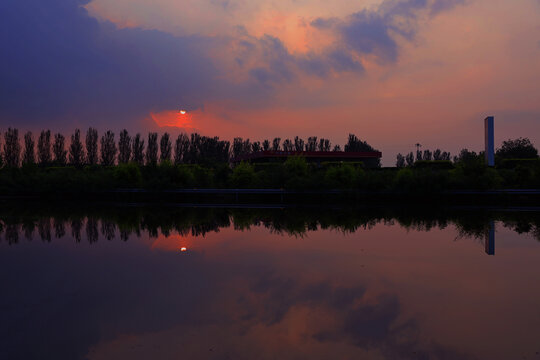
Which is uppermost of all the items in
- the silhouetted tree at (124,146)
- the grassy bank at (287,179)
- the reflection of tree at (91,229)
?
the silhouetted tree at (124,146)

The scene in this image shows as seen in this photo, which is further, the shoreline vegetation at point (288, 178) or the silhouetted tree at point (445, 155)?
the silhouetted tree at point (445, 155)

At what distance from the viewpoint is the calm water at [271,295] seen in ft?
14.5

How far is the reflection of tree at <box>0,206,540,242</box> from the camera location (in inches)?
498

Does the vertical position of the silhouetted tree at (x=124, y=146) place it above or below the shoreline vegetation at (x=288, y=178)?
above

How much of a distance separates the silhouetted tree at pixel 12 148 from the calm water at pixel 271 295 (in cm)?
5294

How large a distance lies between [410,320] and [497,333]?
3.34ft

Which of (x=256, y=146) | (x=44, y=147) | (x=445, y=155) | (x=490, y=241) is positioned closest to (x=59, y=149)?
(x=44, y=147)

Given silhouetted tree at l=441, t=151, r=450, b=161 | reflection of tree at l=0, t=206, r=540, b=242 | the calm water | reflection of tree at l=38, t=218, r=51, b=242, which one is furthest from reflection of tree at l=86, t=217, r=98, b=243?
silhouetted tree at l=441, t=151, r=450, b=161

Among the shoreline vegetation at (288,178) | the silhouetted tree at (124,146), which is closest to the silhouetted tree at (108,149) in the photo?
the silhouetted tree at (124,146)

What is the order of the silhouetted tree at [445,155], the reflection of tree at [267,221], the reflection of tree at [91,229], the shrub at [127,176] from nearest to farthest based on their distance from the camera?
the reflection of tree at [91,229] < the reflection of tree at [267,221] < the shrub at [127,176] < the silhouetted tree at [445,155]

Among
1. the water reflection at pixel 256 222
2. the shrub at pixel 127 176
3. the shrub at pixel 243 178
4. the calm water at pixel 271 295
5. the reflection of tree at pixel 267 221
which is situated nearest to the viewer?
the calm water at pixel 271 295

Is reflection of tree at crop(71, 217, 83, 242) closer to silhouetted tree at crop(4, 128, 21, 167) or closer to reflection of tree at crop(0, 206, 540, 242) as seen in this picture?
reflection of tree at crop(0, 206, 540, 242)

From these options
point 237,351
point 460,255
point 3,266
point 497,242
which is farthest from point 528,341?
point 3,266

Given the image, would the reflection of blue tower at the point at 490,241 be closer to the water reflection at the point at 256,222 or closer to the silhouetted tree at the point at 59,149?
the water reflection at the point at 256,222
